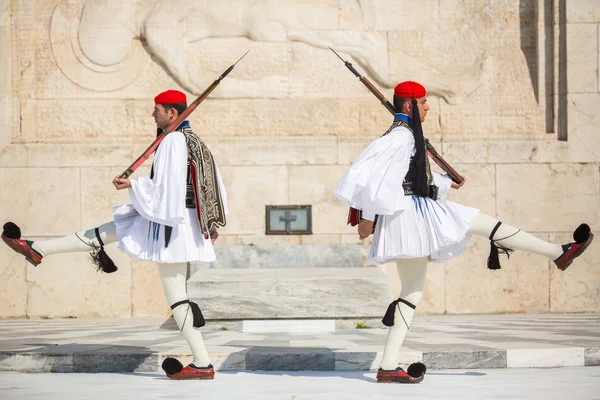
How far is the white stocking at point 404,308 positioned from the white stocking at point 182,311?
1.00 m

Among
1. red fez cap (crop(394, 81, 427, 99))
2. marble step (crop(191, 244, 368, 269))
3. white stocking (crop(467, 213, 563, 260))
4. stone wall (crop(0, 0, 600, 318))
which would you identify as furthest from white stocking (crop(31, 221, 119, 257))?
stone wall (crop(0, 0, 600, 318))

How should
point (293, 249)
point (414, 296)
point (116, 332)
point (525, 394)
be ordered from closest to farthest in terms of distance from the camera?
1. point (525, 394)
2. point (414, 296)
3. point (116, 332)
4. point (293, 249)

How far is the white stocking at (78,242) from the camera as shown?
6.52 metres

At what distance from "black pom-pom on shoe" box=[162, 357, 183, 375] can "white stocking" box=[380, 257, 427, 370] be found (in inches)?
44.3

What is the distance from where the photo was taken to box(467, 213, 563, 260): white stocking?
630cm

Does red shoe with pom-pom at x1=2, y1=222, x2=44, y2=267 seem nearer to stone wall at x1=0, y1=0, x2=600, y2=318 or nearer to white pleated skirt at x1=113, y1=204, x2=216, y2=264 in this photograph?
white pleated skirt at x1=113, y1=204, x2=216, y2=264

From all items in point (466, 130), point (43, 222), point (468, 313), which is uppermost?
point (466, 130)

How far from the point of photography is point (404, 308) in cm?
601

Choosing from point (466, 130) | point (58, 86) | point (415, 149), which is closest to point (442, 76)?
point (466, 130)

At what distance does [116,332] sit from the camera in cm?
867

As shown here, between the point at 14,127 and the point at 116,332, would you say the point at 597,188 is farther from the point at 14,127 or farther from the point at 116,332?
the point at 14,127

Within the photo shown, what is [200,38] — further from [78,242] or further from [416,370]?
[416,370]

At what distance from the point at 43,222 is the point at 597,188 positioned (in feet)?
17.6

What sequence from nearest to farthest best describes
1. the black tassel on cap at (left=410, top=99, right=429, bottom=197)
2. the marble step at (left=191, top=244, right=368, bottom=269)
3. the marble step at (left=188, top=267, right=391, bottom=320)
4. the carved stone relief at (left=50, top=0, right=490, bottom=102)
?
the black tassel on cap at (left=410, top=99, right=429, bottom=197)
the marble step at (left=188, top=267, right=391, bottom=320)
the marble step at (left=191, top=244, right=368, bottom=269)
the carved stone relief at (left=50, top=0, right=490, bottom=102)
